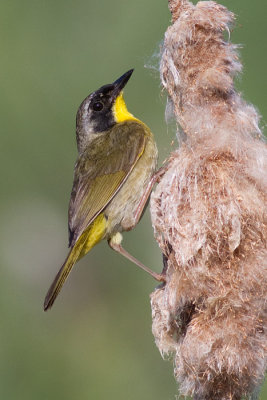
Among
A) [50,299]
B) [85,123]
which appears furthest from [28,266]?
[50,299]

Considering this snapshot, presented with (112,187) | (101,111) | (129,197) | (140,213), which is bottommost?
(140,213)

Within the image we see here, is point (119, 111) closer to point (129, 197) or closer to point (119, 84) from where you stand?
point (119, 84)

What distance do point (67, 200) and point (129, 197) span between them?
2.07m

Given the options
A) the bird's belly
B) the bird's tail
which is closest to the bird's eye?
the bird's belly

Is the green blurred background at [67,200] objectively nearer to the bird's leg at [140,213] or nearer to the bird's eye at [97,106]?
the bird's eye at [97,106]

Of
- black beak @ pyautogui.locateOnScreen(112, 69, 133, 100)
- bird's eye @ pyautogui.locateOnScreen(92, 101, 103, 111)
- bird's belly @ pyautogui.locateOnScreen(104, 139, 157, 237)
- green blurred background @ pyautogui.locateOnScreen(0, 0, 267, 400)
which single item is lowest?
green blurred background @ pyautogui.locateOnScreen(0, 0, 267, 400)

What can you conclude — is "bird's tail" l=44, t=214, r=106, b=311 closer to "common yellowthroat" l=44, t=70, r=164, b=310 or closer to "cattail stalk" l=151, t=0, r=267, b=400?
"common yellowthroat" l=44, t=70, r=164, b=310

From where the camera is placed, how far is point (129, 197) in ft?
16.6

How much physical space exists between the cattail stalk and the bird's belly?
3.06 ft

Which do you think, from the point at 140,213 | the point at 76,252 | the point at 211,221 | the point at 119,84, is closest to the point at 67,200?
the point at 119,84

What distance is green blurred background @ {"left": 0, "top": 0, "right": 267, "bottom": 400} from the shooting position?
6.00m

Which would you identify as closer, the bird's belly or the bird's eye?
the bird's belly

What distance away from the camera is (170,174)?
4078 millimetres

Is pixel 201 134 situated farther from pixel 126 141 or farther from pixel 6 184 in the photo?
pixel 6 184
